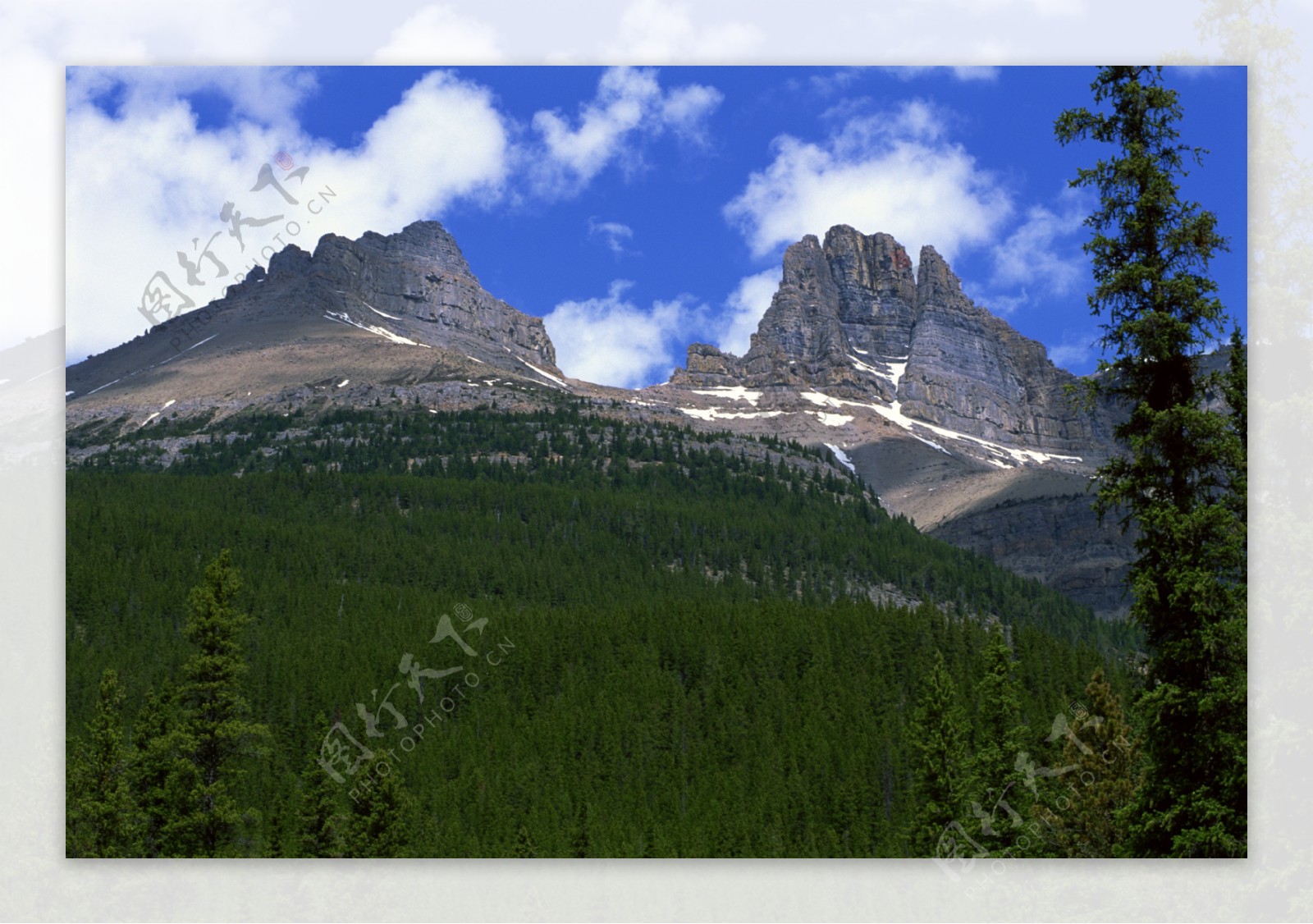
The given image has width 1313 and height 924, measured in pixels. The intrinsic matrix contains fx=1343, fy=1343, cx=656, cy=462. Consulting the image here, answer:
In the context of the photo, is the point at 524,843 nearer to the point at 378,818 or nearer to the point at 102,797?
the point at 378,818

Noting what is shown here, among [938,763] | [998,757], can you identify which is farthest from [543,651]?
[998,757]

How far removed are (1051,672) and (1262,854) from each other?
51265 millimetres

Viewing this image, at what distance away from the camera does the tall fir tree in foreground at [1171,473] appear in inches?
646

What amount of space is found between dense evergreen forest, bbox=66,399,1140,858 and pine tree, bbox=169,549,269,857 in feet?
0.21

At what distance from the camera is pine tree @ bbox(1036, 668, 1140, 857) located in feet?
74.9

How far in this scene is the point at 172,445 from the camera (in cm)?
15175

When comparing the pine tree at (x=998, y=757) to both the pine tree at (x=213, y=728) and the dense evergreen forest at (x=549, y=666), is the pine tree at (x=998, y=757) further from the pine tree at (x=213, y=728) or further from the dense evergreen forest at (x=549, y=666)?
the pine tree at (x=213, y=728)

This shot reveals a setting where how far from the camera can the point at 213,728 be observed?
83.9 ft

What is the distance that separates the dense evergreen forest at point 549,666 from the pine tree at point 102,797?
0.07m

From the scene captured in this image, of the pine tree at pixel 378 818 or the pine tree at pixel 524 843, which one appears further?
the pine tree at pixel 524 843

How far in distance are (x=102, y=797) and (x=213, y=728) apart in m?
3.06

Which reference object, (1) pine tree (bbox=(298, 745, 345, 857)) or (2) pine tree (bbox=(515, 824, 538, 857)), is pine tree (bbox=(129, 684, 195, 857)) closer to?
(1) pine tree (bbox=(298, 745, 345, 857))

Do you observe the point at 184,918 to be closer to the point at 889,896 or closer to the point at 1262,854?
the point at 889,896

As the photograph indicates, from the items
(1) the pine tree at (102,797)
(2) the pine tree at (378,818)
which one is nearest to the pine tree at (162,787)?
(1) the pine tree at (102,797)
